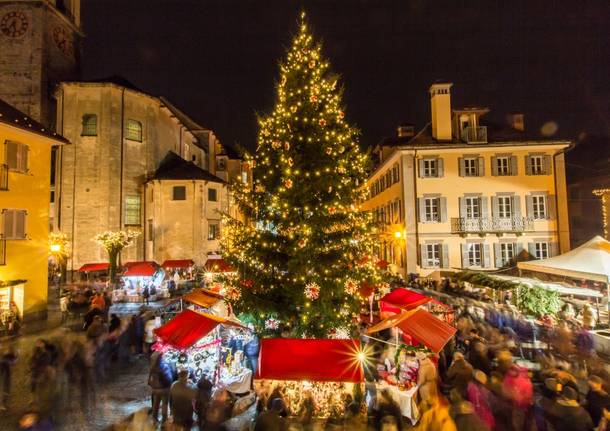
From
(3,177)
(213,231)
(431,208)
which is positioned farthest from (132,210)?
(431,208)

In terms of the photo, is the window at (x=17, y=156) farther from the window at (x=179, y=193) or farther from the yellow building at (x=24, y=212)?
the window at (x=179, y=193)

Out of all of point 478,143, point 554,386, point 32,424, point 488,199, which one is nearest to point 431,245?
point 488,199

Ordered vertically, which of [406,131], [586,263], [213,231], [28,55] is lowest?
[586,263]

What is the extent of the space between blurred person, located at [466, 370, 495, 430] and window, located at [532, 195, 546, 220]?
928 inches

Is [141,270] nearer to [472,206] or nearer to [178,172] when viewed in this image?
[178,172]

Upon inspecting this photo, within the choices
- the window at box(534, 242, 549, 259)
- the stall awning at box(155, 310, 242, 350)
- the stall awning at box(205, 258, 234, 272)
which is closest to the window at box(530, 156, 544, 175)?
the window at box(534, 242, 549, 259)

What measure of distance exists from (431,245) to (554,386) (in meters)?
21.2

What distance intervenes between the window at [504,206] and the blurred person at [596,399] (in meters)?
22.3

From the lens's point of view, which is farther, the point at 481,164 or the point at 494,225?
the point at 481,164

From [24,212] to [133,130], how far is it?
19816 mm

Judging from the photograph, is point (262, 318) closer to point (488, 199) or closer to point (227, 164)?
point (488, 199)

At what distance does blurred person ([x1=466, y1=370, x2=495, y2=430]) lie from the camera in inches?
261

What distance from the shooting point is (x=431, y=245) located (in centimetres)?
2700

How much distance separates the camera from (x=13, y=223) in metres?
17.0
